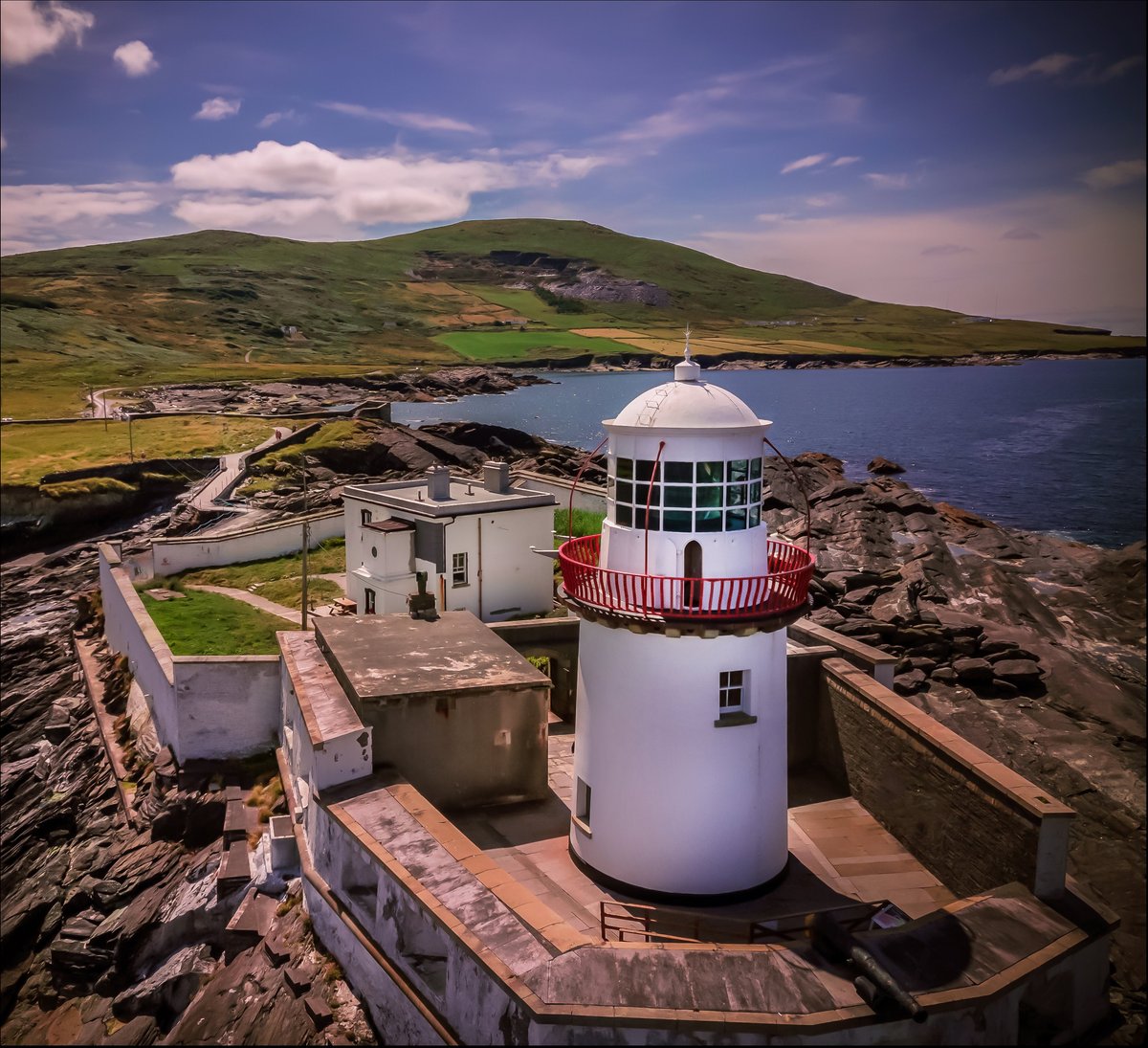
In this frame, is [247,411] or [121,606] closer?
[121,606]

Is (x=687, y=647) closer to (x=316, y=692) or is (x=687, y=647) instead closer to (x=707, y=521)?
(x=707, y=521)

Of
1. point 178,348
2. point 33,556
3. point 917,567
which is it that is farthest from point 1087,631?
point 178,348

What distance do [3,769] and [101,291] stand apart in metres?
159

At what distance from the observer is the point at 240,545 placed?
35.1 m

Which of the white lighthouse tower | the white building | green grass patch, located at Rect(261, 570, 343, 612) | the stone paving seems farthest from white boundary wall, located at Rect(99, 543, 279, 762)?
the white lighthouse tower

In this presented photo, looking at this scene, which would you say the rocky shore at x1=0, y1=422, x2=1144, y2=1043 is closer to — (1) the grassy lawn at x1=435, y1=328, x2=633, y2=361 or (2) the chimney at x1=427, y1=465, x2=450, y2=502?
(2) the chimney at x1=427, y1=465, x2=450, y2=502

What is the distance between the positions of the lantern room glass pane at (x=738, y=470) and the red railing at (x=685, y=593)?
1277mm

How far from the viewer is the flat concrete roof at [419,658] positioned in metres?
14.3

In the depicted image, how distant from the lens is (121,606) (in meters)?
29.3

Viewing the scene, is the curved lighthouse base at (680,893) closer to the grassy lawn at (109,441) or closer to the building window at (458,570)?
the building window at (458,570)

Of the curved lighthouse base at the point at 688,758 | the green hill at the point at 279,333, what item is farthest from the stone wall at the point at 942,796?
the green hill at the point at 279,333

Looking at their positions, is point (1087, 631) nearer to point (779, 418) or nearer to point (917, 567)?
point (917, 567)

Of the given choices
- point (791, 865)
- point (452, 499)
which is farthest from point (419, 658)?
point (452, 499)

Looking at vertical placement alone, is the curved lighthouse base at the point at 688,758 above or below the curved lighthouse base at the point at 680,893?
above
